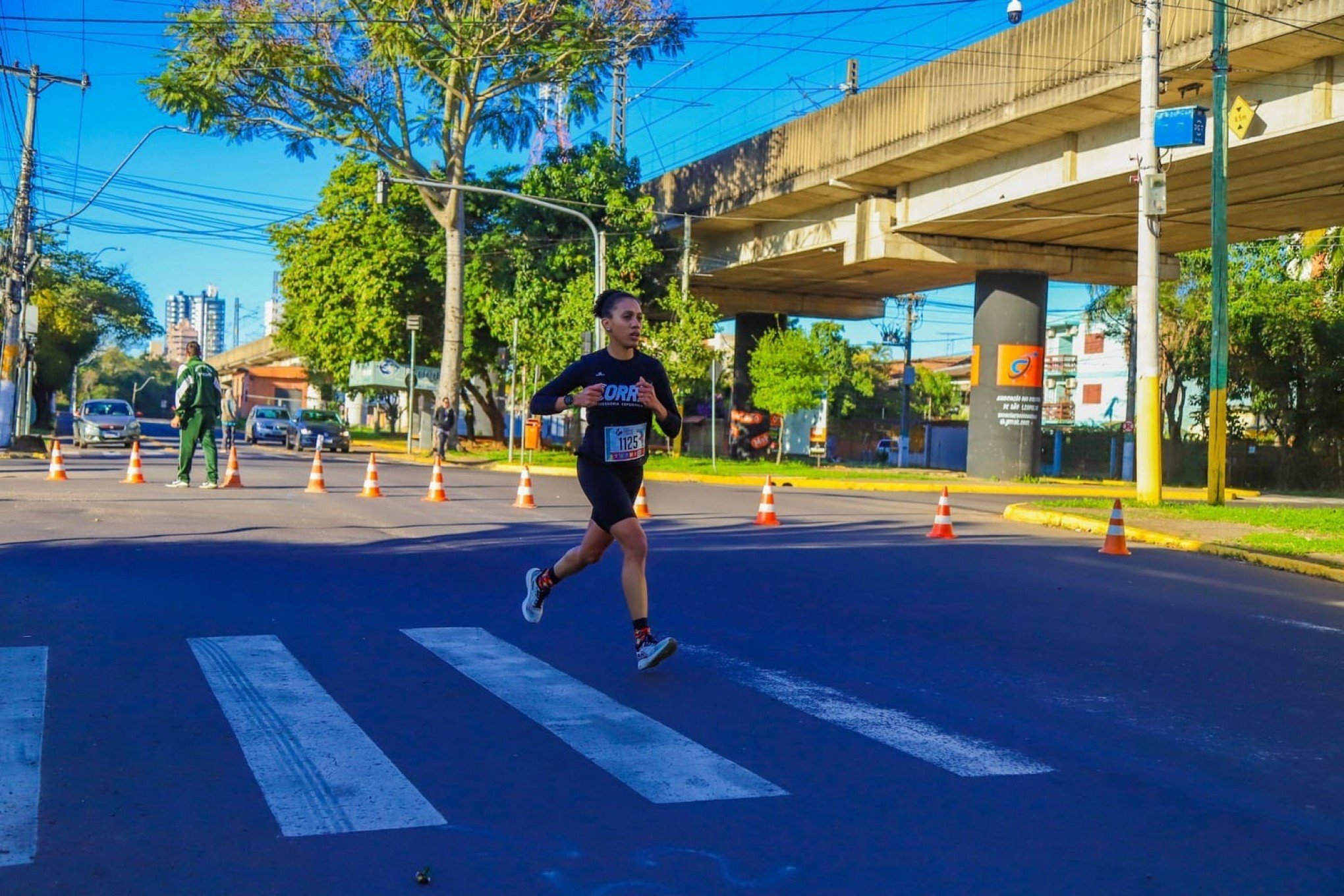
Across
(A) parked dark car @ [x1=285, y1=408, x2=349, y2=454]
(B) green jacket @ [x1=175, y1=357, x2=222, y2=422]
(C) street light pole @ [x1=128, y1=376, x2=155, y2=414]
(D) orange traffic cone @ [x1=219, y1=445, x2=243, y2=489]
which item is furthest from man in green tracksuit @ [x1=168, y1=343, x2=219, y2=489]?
(C) street light pole @ [x1=128, y1=376, x2=155, y2=414]

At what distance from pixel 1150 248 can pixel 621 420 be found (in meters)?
15.4

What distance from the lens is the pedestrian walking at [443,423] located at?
36.9 metres

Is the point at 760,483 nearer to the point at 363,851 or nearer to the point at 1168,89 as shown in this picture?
the point at 1168,89

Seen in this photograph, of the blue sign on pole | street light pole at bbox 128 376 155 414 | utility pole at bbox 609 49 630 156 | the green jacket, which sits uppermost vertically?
utility pole at bbox 609 49 630 156

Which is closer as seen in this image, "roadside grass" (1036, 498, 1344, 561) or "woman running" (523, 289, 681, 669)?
"woman running" (523, 289, 681, 669)

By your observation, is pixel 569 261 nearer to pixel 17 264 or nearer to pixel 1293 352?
pixel 17 264

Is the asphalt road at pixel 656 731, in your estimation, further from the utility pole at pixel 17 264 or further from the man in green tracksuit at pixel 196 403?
the utility pole at pixel 17 264

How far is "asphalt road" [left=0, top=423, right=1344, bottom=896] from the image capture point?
4.00 meters

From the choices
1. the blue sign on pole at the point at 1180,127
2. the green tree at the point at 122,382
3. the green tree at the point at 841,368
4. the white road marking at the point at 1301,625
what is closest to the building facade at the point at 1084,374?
the green tree at the point at 841,368

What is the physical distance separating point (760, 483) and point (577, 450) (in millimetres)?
22408

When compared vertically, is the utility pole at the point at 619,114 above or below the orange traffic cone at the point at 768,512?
above

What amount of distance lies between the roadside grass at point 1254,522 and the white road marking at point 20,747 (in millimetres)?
12052

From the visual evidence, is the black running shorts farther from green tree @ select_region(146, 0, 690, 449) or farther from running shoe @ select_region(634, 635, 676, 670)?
green tree @ select_region(146, 0, 690, 449)

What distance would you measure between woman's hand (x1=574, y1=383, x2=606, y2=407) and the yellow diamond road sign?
59.4ft
